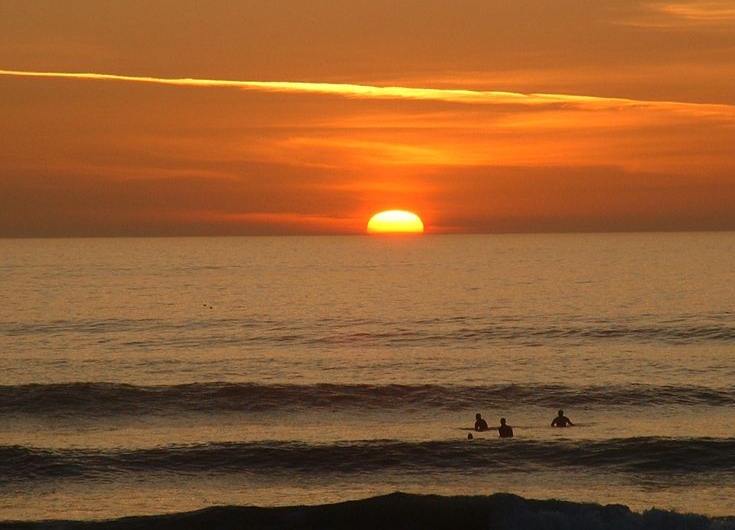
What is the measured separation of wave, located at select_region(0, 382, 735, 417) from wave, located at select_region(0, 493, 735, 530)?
56.5 ft

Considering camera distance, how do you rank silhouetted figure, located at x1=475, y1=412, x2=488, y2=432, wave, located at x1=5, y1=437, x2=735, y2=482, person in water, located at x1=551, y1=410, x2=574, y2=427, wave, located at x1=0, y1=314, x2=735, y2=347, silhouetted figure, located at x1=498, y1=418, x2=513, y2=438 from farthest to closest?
1. wave, located at x1=0, y1=314, x2=735, y2=347
2. person in water, located at x1=551, y1=410, x2=574, y2=427
3. silhouetted figure, located at x1=475, y1=412, x2=488, y2=432
4. silhouetted figure, located at x1=498, y1=418, x2=513, y2=438
5. wave, located at x1=5, y1=437, x2=735, y2=482

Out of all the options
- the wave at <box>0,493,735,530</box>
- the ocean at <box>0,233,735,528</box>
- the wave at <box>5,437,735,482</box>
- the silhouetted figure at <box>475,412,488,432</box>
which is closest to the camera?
the wave at <box>0,493,735,530</box>

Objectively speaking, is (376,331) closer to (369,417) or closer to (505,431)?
(369,417)

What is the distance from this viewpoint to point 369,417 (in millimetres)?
41688

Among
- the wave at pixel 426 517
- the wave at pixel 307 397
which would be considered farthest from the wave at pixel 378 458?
the wave at pixel 307 397

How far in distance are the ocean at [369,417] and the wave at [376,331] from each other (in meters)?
0.31

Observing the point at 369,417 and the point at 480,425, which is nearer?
the point at 480,425

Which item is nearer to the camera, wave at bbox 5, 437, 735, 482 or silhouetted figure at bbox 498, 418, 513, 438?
wave at bbox 5, 437, 735, 482

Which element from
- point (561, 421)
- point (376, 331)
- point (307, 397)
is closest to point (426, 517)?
point (561, 421)

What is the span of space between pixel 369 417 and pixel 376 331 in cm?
3322

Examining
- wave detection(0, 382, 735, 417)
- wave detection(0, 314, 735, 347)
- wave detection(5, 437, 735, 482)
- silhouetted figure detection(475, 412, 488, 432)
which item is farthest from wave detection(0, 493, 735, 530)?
wave detection(0, 314, 735, 347)

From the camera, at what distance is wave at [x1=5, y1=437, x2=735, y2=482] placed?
106 ft

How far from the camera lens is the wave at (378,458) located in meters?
32.4

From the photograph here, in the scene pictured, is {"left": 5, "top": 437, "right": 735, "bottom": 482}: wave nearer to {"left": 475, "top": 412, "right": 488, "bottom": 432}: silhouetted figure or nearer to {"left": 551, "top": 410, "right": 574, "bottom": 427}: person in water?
{"left": 475, "top": 412, "right": 488, "bottom": 432}: silhouetted figure
